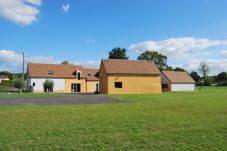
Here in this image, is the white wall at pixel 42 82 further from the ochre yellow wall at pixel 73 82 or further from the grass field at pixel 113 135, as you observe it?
the grass field at pixel 113 135

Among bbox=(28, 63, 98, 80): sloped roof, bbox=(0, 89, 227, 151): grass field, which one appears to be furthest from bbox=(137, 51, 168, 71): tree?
bbox=(0, 89, 227, 151): grass field

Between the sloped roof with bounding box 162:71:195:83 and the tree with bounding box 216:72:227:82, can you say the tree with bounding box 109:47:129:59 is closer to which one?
the sloped roof with bounding box 162:71:195:83

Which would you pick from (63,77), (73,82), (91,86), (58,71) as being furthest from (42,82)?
(91,86)

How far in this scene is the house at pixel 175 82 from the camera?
6788cm

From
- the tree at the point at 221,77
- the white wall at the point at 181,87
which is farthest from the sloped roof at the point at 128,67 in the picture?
the tree at the point at 221,77

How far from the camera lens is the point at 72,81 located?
192ft

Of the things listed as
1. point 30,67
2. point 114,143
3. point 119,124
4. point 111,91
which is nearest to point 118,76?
point 111,91

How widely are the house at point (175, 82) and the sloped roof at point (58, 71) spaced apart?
17.1 m

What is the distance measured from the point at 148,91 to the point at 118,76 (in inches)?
236

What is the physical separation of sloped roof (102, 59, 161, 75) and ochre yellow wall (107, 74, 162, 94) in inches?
28.8

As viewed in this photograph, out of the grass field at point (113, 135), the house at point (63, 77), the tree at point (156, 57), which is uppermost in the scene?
the tree at point (156, 57)

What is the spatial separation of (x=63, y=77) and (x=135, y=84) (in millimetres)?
15948

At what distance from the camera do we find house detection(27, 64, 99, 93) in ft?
180

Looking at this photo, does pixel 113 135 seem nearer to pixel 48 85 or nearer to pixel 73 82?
pixel 48 85
